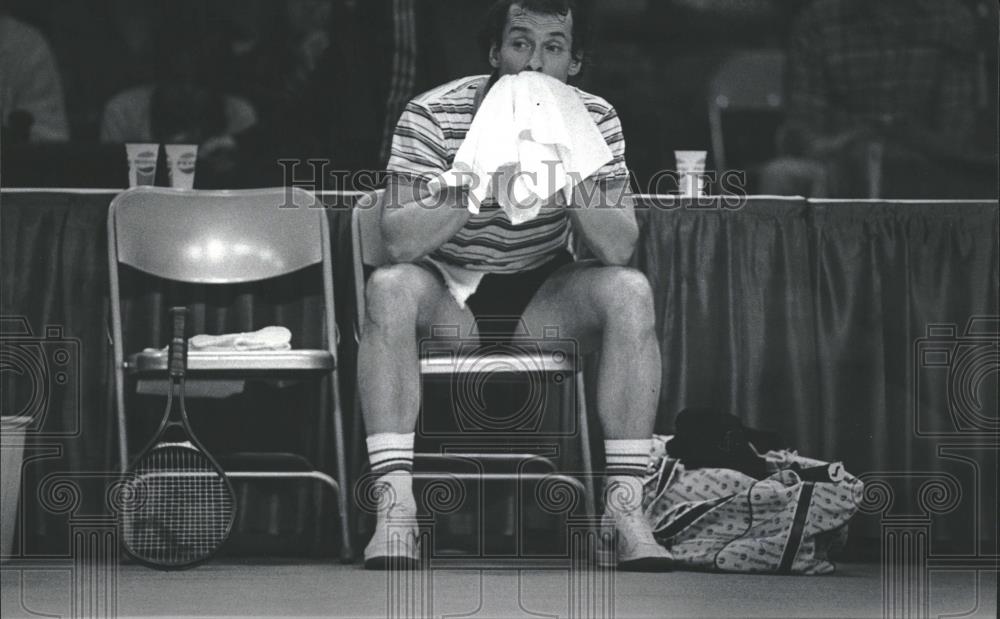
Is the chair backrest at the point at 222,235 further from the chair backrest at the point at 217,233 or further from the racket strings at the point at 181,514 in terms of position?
the racket strings at the point at 181,514

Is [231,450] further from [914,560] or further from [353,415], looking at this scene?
[914,560]

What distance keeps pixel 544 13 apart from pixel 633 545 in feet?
3.12

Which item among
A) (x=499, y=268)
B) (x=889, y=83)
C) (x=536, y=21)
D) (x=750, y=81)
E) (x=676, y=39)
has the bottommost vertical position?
(x=499, y=268)

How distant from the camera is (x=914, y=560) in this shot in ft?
9.14

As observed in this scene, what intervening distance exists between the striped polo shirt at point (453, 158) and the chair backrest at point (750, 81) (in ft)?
12.7

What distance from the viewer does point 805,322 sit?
2994mm

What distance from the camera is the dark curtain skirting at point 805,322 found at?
2.97 metres

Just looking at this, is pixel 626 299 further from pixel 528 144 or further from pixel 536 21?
pixel 536 21

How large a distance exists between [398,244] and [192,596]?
2.36ft

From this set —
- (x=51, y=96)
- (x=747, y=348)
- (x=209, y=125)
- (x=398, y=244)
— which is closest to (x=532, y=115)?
(x=398, y=244)

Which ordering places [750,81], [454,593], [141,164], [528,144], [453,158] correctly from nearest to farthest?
[454,593], [528,144], [453,158], [141,164], [750,81]

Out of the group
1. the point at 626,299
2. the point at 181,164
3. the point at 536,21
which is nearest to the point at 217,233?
the point at 181,164

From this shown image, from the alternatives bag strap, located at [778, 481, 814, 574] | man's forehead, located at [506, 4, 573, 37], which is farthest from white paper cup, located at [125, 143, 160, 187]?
bag strap, located at [778, 481, 814, 574]

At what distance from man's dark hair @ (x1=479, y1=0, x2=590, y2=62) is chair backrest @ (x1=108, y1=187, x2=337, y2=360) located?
519 mm
